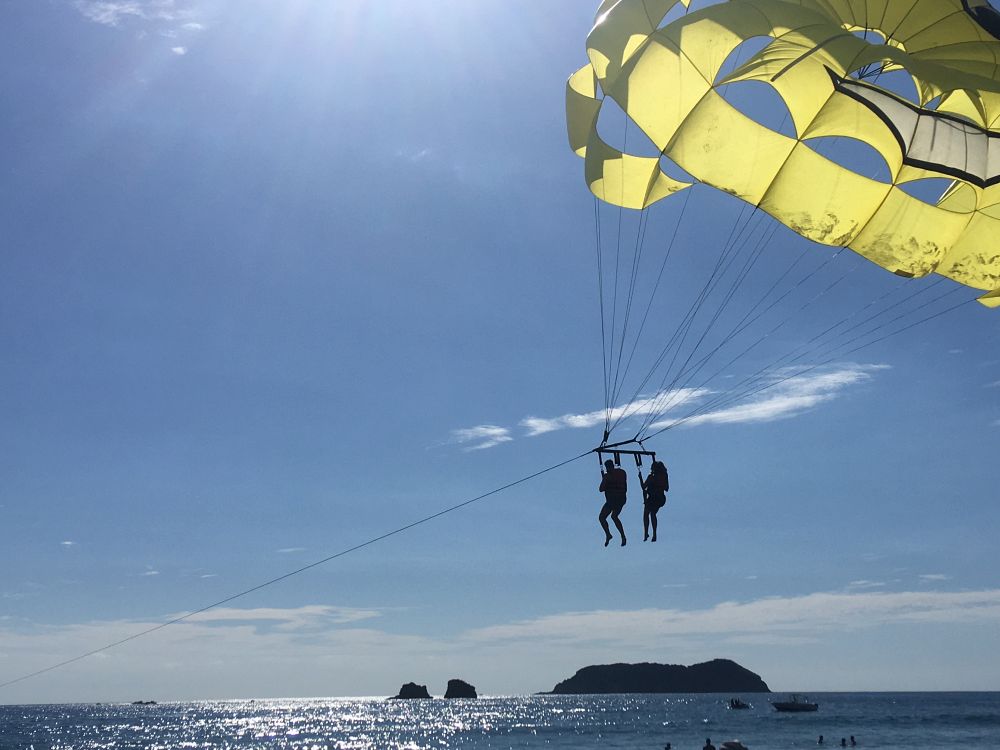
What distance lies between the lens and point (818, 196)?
42.5 feet

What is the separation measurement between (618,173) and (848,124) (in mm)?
3376

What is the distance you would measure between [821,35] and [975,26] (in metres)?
2.32

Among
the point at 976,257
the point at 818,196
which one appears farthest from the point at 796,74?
the point at 976,257

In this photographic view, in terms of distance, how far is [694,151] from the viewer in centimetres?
1238

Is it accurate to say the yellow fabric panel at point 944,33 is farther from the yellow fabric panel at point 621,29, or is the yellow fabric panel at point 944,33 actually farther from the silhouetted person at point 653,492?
the silhouetted person at point 653,492

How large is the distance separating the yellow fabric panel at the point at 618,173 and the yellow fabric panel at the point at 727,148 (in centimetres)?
147

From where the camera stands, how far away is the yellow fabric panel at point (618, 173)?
14008 mm

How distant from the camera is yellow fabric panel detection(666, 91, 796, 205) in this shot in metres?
12.2

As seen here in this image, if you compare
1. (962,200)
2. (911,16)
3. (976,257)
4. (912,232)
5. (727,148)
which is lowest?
(976,257)

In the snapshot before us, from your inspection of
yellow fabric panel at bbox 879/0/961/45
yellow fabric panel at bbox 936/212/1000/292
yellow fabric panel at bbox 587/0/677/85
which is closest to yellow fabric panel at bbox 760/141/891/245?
yellow fabric panel at bbox 936/212/1000/292

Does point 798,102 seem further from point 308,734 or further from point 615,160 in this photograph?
point 308,734

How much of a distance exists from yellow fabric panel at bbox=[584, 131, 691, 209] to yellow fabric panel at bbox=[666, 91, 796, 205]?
147 cm

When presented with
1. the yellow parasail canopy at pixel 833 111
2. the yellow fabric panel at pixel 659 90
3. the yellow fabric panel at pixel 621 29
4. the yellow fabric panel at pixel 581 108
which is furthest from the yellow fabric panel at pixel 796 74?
the yellow fabric panel at pixel 581 108

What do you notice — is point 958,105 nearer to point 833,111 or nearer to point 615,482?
point 833,111
